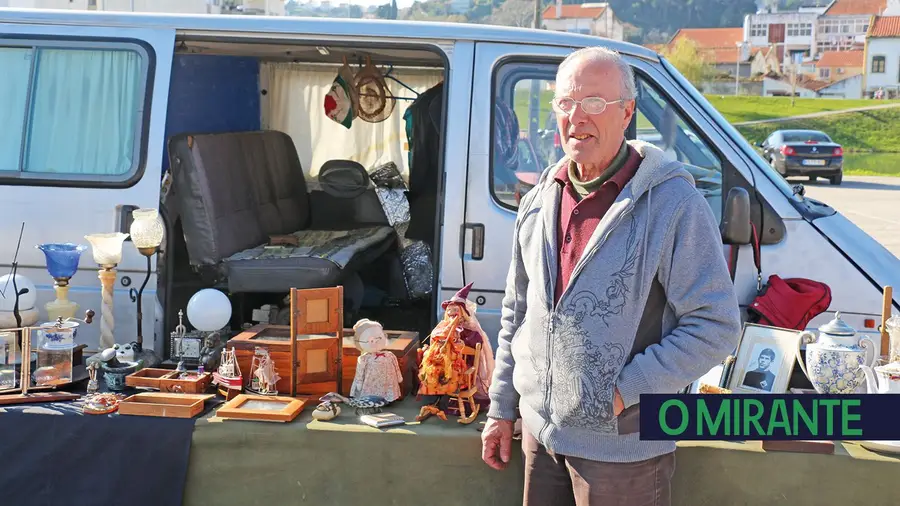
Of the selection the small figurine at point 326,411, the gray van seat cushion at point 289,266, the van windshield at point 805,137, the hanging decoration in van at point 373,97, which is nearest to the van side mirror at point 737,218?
the small figurine at point 326,411

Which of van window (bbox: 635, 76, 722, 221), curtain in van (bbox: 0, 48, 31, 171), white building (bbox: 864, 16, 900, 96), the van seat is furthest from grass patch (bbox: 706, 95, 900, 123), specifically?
curtain in van (bbox: 0, 48, 31, 171)

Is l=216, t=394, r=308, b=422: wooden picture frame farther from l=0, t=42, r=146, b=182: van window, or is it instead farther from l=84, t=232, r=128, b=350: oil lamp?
l=0, t=42, r=146, b=182: van window

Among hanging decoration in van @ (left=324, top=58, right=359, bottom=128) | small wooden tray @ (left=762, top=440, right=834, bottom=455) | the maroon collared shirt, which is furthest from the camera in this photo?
hanging decoration in van @ (left=324, top=58, right=359, bottom=128)

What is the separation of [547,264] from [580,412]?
41cm

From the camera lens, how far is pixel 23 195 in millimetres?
4062

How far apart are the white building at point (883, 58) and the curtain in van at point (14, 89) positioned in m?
91.5

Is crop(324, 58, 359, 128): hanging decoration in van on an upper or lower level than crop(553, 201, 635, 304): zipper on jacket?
upper

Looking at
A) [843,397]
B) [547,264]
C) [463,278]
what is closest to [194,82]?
[463,278]

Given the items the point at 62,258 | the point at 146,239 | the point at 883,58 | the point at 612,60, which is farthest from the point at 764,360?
the point at 883,58

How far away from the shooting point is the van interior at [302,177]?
4660mm

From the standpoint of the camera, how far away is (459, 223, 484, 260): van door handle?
3916mm

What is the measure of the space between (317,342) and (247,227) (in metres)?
1.74

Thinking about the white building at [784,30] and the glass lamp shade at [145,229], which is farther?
the white building at [784,30]

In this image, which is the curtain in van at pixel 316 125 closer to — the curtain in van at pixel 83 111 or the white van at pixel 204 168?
the white van at pixel 204 168
